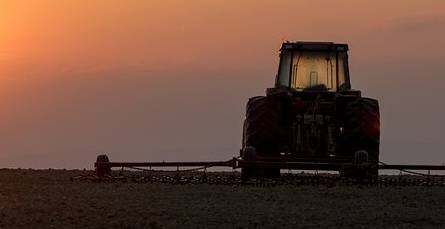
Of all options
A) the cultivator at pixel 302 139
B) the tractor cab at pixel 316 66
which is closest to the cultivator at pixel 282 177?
the cultivator at pixel 302 139

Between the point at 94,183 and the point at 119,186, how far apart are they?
1.24 metres

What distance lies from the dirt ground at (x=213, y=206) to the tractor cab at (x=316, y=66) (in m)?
4.84

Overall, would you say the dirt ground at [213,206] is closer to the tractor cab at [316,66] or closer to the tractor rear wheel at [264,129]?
the tractor rear wheel at [264,129]

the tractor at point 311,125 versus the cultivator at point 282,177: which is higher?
the tractor at point 311,125

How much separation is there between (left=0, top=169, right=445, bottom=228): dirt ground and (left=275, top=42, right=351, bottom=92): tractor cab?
4842 millimetres

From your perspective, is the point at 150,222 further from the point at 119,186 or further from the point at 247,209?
the point at 119,186

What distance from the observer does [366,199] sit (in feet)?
45.4

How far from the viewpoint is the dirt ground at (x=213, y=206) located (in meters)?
10.5

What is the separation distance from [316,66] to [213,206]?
366 inches

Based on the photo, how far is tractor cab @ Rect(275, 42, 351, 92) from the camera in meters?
20.9

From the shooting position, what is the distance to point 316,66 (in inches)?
827

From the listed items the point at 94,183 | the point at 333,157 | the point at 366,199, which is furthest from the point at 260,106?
the point at 366,199

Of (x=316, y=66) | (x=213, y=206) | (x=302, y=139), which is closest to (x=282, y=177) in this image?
(x=302, y=139)

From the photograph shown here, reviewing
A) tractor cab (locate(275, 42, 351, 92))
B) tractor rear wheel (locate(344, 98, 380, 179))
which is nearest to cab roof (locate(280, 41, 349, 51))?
tractor cab (locate(275, 42, 351, 92))
